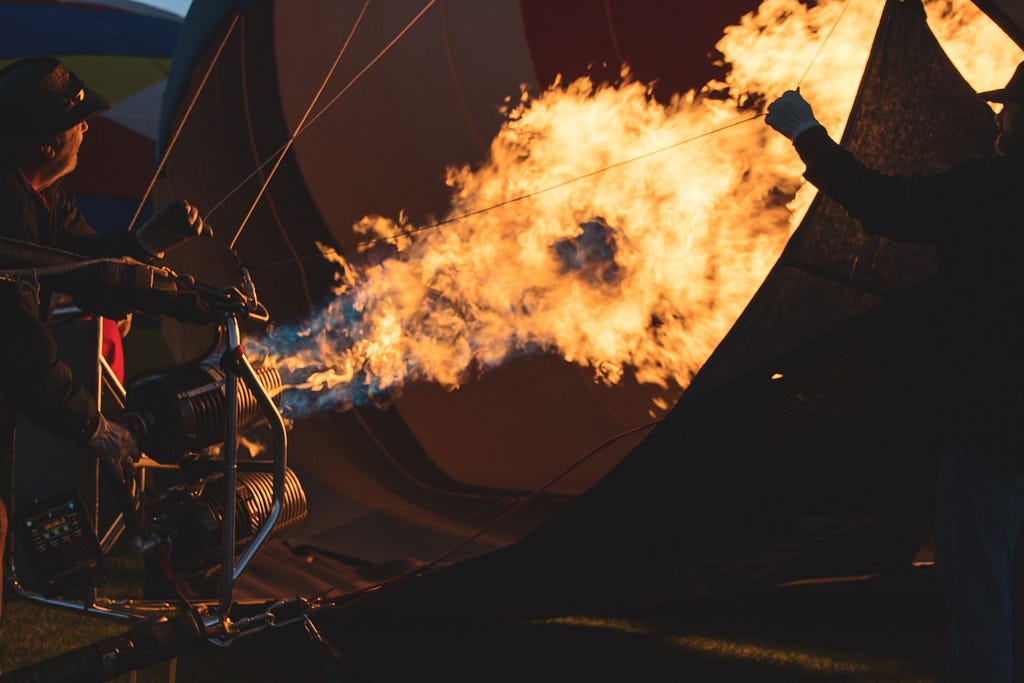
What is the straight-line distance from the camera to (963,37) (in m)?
2.32

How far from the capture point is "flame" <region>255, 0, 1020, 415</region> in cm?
271

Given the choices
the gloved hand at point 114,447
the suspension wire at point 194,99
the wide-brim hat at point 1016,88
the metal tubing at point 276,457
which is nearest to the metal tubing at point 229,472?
the metal tubing at point 276,457

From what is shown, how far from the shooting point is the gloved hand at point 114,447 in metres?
2.41

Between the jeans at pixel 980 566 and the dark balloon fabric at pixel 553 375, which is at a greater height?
the dark balloon fabric at pixel 553 375

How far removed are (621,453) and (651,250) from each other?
0.67 metres

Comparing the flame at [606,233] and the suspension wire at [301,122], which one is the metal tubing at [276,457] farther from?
the suspension wire at [301,122]

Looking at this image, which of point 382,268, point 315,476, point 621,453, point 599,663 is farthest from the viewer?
point 315,476

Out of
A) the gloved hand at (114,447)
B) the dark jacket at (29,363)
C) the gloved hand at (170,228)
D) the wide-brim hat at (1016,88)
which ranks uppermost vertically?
the gloved hand at (170,228)

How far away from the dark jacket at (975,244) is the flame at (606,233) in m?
0.55

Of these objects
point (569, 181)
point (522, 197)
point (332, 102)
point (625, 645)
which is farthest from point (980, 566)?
point (332, 102)

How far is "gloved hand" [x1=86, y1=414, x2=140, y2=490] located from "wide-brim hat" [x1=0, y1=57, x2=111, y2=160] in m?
0.74

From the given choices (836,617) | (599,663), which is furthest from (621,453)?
(836,617)

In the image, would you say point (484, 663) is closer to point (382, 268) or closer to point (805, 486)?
point (805, 486)

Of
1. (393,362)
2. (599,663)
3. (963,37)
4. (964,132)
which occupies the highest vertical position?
(393,362)
